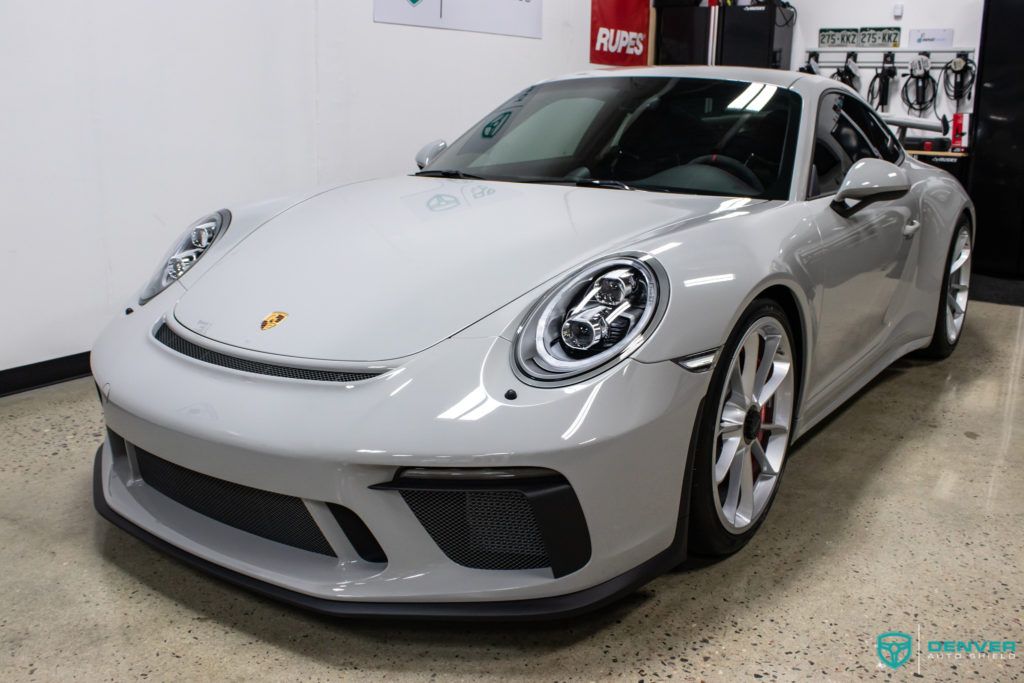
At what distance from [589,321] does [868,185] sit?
3.37ft

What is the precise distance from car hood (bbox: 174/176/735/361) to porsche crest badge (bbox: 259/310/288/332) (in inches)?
0.4

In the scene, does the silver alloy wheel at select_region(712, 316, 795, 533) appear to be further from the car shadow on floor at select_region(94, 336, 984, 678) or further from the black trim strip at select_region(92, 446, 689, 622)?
the black trim strip at select_region(92, 446, 689, 622)

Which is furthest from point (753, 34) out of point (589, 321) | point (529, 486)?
point (529, 486)

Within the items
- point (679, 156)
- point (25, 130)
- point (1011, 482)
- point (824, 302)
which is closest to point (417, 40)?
point (25, 130)

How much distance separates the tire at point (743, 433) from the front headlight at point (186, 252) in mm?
1283

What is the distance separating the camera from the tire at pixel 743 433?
181cm

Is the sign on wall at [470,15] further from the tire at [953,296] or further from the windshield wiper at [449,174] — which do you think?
the tire at [953,296]

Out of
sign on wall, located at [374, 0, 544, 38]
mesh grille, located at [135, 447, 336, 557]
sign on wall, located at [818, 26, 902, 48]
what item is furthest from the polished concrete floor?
sign on wall, located at [818, 26, 902, 48]

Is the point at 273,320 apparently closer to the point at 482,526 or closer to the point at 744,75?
the point at 482,526

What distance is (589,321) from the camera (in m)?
1.68

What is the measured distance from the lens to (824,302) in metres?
2.26

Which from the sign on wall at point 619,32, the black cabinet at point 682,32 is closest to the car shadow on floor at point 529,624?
the sign on wall at point 619,32

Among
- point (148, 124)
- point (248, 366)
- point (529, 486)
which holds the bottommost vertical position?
point (529, 486)

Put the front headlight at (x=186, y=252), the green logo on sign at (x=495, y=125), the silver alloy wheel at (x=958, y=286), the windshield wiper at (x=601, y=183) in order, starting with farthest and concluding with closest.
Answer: the silver alloy wheel at (x=958, y=286) → the green logo on sign at (x=495, y=125) → the windshield wiper at (x=601, y=183) → the front headlight at (x=186, y=252)
